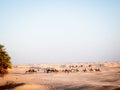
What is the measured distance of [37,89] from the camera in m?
17.4

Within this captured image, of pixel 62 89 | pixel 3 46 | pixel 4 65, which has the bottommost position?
pixel 62 89

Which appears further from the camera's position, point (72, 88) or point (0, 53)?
point (0, 53)

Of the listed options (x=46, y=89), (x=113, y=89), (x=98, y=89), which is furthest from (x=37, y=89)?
(x=113, y=89)

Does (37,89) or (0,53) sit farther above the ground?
(0,53)

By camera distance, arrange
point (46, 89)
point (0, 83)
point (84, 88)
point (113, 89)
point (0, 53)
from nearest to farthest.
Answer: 1. point (113, 89)
2. point (84, 88)
3. point (46, 89)
4. point (0, 83)
5. point (0, 53)

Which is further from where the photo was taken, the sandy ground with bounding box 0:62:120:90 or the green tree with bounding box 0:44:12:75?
the green tree with bounding box 0:44:12:75

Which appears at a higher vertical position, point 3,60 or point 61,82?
point 3,60

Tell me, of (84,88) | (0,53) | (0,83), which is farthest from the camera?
(0,53)

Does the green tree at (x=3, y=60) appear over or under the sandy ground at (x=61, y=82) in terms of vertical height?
over

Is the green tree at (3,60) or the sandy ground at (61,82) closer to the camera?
the sandy ground at (61,82)

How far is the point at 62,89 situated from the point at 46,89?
1453mm

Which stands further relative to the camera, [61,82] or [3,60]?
[3,60]

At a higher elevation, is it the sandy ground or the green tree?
the green tree

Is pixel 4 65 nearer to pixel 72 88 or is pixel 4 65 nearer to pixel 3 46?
pixel 3 46
